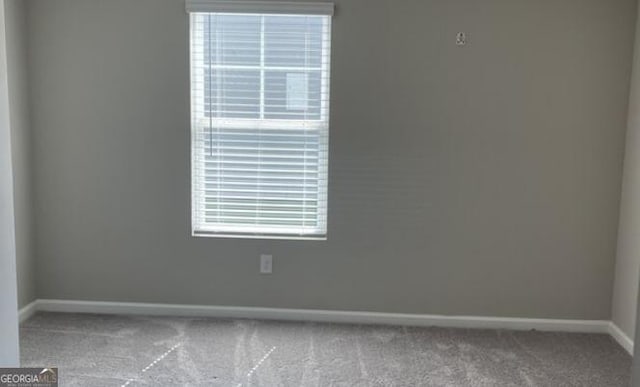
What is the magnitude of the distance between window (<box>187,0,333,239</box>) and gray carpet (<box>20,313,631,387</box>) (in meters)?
0.61

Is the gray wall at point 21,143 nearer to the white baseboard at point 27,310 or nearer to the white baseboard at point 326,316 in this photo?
the white baseboard at point 27,310

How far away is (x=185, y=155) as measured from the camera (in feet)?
10.3

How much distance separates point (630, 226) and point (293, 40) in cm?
213

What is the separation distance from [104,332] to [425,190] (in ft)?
6.48

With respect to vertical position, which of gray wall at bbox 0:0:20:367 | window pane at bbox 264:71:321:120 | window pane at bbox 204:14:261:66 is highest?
window pane at bbox 204:14:261:66

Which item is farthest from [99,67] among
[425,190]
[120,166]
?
[425,190]

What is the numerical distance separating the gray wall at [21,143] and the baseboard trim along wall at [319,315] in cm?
22

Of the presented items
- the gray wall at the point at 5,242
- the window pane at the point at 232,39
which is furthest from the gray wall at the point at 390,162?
the gray wall at the point at 5,242

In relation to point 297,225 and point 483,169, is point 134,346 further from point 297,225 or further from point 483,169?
point 483,169

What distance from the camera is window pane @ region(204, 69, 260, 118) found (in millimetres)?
3092

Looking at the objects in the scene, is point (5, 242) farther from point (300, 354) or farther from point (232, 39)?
point (232, 39)

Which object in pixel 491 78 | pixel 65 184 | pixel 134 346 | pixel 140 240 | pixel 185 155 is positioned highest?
pixel 491 78

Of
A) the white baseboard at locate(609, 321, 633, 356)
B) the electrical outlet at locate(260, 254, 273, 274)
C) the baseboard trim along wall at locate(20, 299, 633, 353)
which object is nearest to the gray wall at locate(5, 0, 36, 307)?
the baseboard trim along wall at locate(20, 299, 633, 353)

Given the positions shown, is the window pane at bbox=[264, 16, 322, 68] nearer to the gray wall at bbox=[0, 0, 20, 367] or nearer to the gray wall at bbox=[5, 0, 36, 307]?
the gray wall at bbox=[5, 0, 36, 307]
